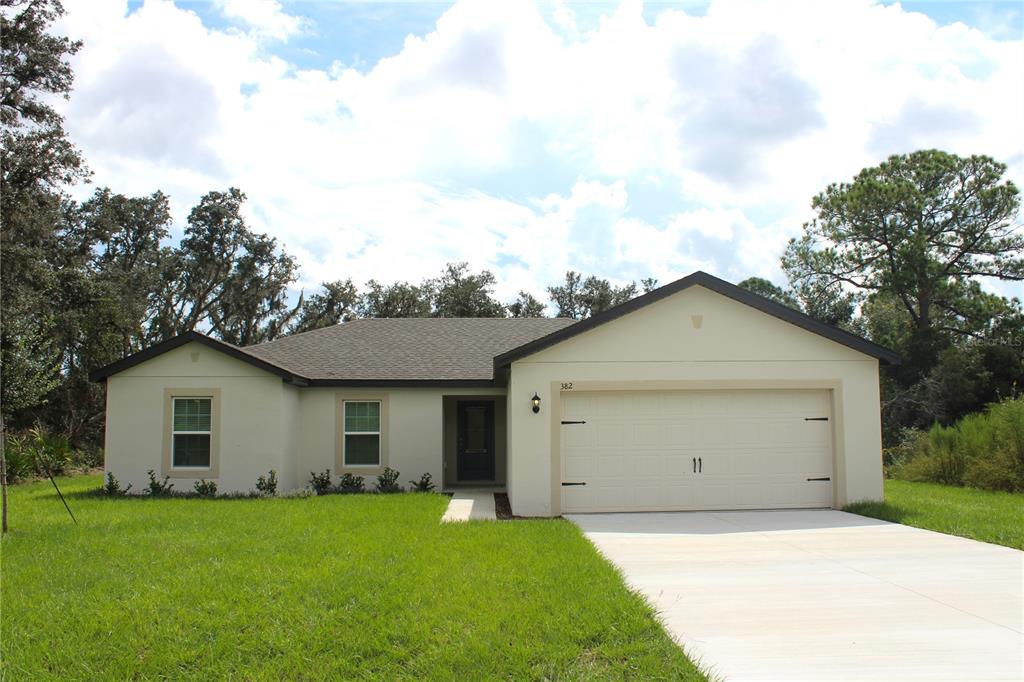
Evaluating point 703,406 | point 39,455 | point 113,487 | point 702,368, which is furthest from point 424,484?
point 39,455

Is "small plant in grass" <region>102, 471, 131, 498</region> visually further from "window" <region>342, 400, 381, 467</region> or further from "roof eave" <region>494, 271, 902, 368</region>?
"roof eave" <region>494, 271, 902, 368</region>

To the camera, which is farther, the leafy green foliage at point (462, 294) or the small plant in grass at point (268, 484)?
the leafy green foliage at point (462, 294)

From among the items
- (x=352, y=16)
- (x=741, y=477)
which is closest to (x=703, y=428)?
(x=741, y=477)

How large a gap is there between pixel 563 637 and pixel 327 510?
301 inches

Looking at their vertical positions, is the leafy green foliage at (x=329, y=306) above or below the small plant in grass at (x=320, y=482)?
above

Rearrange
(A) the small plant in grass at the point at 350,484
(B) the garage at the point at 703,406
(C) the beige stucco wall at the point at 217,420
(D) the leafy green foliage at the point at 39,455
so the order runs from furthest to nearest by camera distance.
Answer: (D) the leafy green foliage at the point at 39,455, (A) the small plant in grass at the point at 350,484, (C) the beige stucco wall at the point at 217,420, (B) the garage at the point at 703,406

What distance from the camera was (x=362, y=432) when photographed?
16.7 meters

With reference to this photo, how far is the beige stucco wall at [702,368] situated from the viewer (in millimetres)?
12578

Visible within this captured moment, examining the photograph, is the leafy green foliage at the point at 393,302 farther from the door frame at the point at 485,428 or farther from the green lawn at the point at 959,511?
the green lawn at the point at 959,511

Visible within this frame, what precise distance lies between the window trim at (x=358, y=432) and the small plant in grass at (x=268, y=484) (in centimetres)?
171

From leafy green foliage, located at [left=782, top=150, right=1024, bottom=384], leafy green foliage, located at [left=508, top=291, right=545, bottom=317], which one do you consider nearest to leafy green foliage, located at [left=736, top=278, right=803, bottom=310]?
leafy green foliage, located at [left=782, top=150, right=1024, bottom=384]

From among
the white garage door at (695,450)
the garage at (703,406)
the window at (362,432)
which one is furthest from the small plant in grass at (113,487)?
the white garage door at (695,450)

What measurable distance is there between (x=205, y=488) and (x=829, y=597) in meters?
12.2

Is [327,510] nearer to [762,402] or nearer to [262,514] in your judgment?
[262,514]
